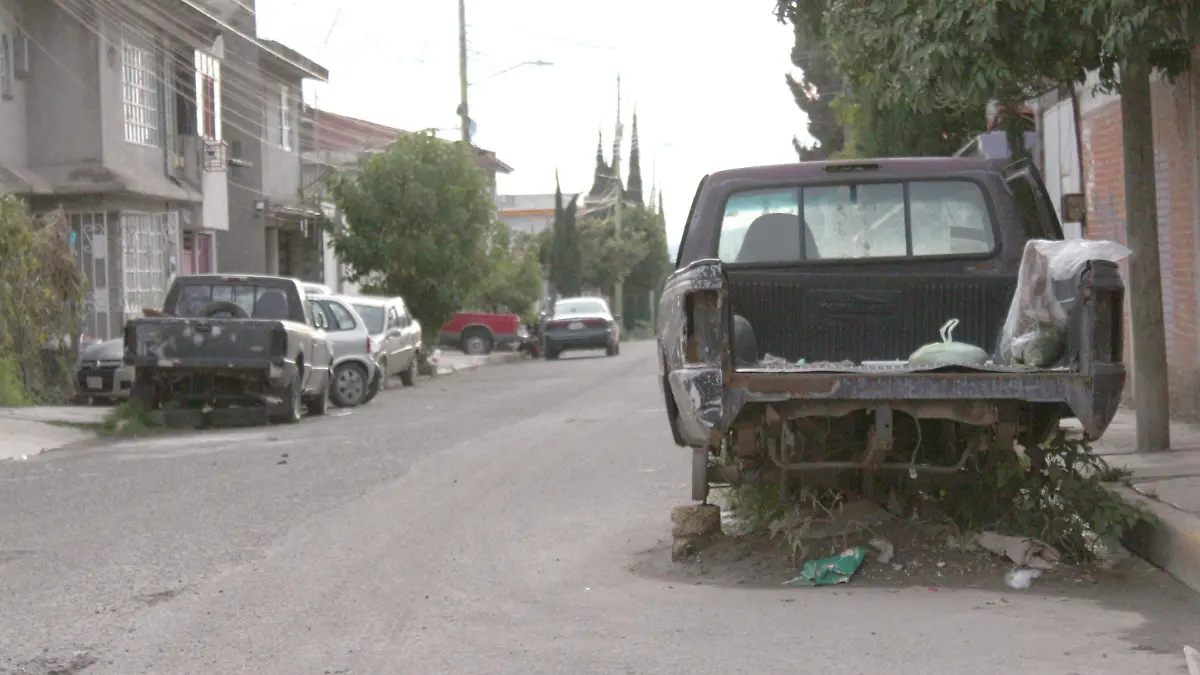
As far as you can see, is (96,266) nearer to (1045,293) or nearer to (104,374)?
(104,374)

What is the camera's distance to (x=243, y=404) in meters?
19.9

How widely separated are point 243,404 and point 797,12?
8.96 meters

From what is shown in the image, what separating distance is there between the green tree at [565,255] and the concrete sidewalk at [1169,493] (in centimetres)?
6135

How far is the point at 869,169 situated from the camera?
9453 mm

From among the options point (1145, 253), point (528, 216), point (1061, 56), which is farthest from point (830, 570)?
point (528, 216)

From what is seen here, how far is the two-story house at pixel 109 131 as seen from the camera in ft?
90.1

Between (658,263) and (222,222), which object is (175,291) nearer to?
(222,222)

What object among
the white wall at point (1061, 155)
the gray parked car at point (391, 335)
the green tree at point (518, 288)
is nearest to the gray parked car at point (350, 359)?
the gray parked car at point (391, 335)

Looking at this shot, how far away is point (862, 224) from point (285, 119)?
1304 inches

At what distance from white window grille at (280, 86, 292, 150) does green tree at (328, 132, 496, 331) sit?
14.6 ft

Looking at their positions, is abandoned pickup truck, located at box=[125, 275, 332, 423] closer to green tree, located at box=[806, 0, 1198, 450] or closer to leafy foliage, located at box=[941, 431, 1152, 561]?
green tree, located at box=[806, 0, 1198, 450]

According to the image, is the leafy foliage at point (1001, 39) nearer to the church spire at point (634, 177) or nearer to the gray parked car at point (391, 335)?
the gray parked car at point (391, 335)

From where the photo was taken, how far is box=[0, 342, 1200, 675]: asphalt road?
6.48 m

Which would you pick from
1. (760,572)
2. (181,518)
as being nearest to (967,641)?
(760,572)
